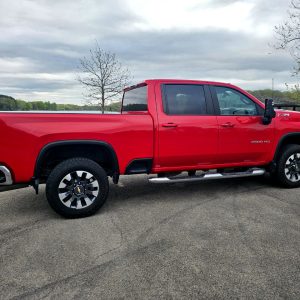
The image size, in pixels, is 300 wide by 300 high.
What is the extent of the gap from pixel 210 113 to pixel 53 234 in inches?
117

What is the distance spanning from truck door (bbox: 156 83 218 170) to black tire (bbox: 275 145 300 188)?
143cm

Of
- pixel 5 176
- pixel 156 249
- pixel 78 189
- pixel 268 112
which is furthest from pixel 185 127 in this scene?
pixel 5 176

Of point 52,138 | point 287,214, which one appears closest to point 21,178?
point 52,138

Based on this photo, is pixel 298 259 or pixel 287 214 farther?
pixel 287 214

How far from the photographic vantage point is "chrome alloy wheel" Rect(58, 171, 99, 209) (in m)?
4.23

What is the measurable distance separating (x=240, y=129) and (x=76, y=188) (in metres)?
2.81

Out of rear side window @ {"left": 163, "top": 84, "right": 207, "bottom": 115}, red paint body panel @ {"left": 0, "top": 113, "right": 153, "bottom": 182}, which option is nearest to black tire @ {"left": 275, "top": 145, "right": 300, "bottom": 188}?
rear side window @ {"left": 163, "top": 84, "right": 207, "bottom": 115}

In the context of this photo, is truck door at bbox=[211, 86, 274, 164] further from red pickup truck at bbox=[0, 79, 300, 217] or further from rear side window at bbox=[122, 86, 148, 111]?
rear side window at bbox=[122, 86, 148, 111]

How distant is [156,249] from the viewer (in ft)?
11.0

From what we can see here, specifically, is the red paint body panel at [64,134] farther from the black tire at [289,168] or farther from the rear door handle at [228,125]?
the black tire at [289,168]

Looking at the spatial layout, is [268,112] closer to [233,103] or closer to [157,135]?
[233,103]

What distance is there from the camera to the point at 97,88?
22.5 metres

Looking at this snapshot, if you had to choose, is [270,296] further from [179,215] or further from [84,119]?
[84,119]

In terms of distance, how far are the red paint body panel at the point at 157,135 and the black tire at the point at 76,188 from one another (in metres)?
0.34
